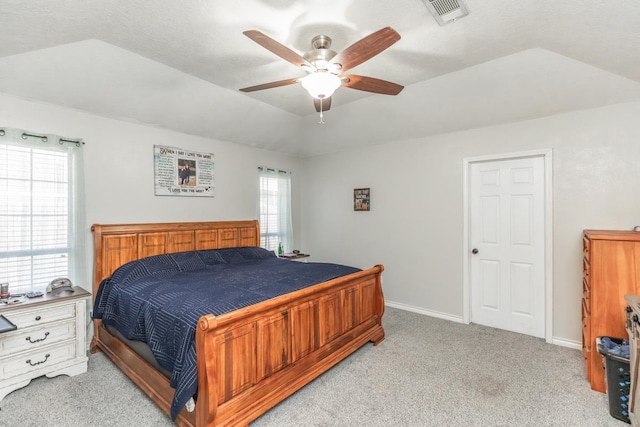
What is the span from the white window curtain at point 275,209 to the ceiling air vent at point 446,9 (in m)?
3.40

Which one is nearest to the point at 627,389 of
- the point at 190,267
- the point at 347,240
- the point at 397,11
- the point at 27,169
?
the point at 397,11

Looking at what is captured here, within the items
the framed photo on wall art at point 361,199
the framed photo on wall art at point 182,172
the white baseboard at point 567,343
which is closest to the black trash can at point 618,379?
the white baseboard at point 567,343

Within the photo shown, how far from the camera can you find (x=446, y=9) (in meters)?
1.98

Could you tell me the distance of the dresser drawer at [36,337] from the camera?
237 centimetres

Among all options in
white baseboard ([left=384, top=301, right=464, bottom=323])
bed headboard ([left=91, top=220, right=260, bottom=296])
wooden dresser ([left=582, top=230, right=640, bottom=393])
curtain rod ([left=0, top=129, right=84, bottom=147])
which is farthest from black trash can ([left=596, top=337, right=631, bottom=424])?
curtain rod ([left=0, top=129, right=84, bottom=147])

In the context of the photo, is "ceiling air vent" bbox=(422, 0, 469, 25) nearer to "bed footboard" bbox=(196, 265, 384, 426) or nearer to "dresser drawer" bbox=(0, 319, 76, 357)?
"bed footboard" bbox=(196, 265, 384, 426)

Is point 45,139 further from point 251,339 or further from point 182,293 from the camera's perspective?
point 251,339

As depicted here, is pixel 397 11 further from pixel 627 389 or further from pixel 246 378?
pixel 627 389

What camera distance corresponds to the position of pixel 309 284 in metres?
2.75

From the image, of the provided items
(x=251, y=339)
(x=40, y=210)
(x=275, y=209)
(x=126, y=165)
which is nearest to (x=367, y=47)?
(x=251, y=339)

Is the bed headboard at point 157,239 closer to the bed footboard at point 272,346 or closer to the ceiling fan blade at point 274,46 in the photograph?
the bed footboard at point 272,346

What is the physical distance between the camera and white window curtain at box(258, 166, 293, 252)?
500 centimetres

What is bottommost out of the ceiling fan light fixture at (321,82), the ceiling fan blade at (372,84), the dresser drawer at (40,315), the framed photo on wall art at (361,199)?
the dresser drawer at (40,315)

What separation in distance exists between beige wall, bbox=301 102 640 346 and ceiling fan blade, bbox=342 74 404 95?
204 centimetres
